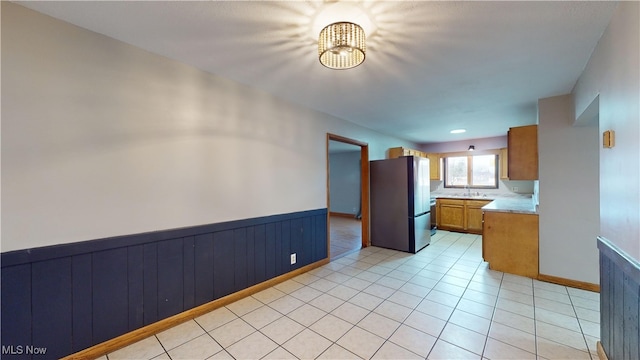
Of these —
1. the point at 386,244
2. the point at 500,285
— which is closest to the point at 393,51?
the point at 500,285

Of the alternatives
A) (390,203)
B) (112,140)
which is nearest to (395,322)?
(390,203)

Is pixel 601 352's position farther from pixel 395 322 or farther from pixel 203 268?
pixel 203 268

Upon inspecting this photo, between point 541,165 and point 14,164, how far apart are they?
4.86 m

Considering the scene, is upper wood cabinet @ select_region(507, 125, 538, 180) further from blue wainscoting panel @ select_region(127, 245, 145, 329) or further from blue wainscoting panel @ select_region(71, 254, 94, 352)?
blue wainscoting panel @ select_region(71, 254, 94, 352)

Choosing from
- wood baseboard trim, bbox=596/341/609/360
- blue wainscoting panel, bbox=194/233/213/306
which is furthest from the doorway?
wood baseboard trim, bbox=596/341/609/360

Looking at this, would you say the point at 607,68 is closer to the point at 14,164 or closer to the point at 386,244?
the point at 386,244

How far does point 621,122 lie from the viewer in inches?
54.9

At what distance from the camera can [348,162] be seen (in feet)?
27.1

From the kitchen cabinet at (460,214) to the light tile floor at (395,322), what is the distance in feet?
8.15

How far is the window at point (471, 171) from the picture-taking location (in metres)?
5.93

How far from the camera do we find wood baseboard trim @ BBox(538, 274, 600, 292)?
9.07ft

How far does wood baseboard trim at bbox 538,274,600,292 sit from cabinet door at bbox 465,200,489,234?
8.00 ft

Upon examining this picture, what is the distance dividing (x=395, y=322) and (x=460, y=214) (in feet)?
14.3

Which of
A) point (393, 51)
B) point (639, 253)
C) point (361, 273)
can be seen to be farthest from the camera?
point (361, 273)
